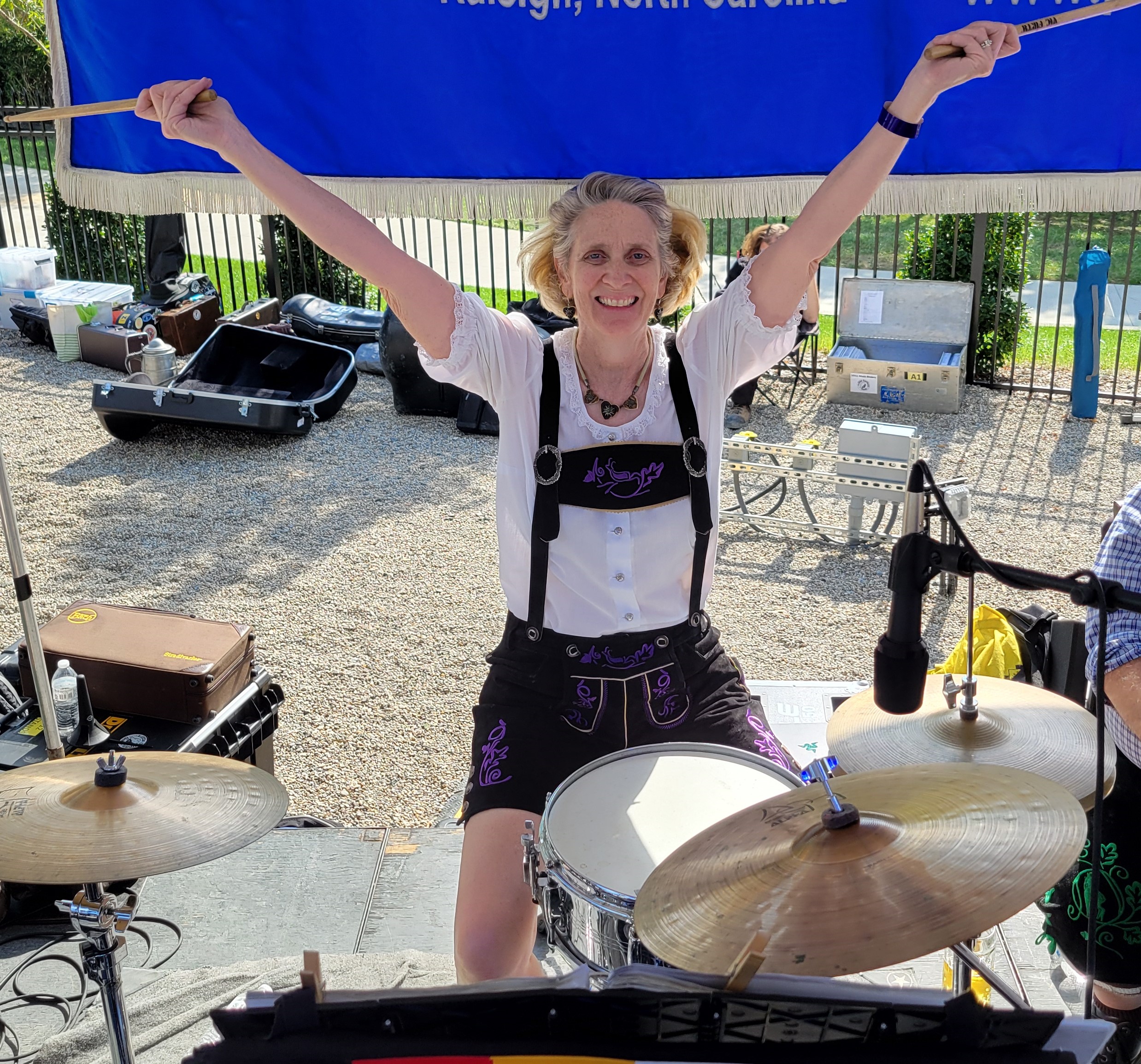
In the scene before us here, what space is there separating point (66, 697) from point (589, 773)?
198cm

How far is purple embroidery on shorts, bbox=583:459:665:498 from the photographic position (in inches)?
104

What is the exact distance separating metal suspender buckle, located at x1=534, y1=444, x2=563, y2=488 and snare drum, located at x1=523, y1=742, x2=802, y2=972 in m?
0.62

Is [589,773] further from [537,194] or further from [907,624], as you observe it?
[537,194]

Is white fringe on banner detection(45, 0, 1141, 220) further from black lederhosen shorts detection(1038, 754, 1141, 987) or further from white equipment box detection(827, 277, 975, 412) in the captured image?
white equipment box detection(827, 277, 975, 412)

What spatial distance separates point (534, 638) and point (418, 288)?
813 mm

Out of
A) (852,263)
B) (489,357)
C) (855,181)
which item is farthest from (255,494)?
(852,263)

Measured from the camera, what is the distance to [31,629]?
297 cm

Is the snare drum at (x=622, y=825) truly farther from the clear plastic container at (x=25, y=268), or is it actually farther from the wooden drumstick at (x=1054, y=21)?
the clear plastic container at (x=25, y=268)

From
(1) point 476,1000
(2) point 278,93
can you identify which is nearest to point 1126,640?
(1) point 476,1000

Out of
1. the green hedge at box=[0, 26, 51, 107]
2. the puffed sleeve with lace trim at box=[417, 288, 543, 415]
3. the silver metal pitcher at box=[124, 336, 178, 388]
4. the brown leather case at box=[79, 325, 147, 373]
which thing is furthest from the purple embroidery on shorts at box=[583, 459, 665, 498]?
the green hedge at box=[0, 26, 51, 107]

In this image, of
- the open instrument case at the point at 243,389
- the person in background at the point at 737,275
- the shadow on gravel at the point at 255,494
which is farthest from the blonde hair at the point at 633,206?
the open instrument case at the point at 243,389

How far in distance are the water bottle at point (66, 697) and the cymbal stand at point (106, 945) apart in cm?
140

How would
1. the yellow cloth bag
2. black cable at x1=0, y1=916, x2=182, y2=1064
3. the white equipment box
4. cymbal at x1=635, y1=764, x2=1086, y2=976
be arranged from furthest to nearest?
the white equipment box
the yellow cloth bag
black cable at x1=0, y1=916, x2=182, y2=1064
cymbal at x1=635, y1=764, x2=1086, y2=976

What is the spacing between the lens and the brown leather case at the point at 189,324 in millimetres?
9836
